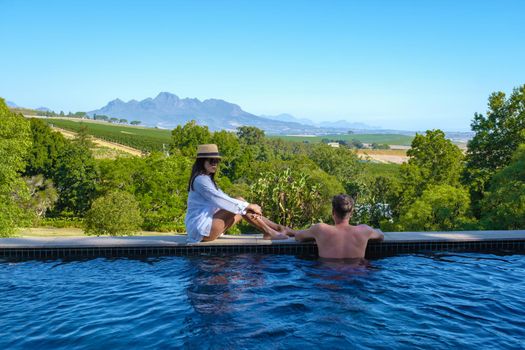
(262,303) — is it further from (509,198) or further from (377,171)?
(377,171)

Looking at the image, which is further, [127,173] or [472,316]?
[127,173]

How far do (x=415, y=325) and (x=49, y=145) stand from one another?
62.6m

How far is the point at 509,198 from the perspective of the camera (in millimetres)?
21594

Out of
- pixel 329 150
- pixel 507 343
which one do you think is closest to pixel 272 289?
pixel 507 343

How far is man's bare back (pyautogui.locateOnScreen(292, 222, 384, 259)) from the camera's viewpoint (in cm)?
764

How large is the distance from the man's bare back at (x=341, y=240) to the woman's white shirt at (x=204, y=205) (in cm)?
140

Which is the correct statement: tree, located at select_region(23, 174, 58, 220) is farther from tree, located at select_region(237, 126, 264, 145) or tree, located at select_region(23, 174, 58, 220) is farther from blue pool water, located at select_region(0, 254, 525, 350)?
tree, located at select_region(237, 126, 264, 145)

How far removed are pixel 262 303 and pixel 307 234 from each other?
2.39m

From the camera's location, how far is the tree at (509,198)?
21.2 meters

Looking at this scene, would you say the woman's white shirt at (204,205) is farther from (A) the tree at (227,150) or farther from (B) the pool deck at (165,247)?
(A) the tree at (227,150)

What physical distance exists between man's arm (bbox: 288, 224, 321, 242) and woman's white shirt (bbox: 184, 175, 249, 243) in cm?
112

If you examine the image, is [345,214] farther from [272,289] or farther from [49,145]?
[49,145]

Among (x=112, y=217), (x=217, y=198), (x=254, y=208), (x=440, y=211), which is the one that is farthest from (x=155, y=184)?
(x=254, y=208)

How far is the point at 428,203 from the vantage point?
103 feet
